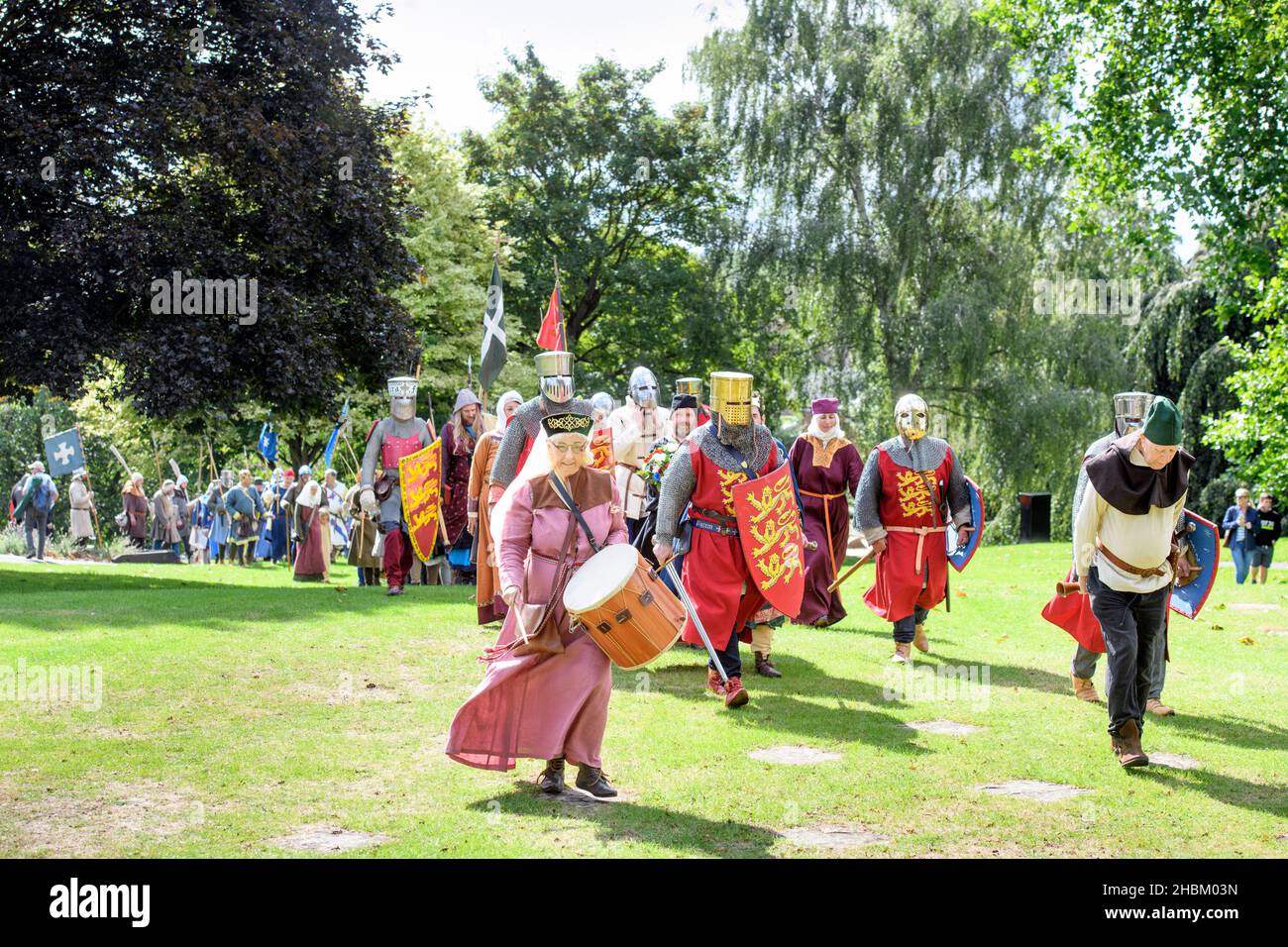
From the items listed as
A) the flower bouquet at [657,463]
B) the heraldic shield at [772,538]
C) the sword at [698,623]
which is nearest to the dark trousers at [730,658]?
the sword at [698,623]

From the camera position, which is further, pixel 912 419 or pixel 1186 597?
pixel 912 419

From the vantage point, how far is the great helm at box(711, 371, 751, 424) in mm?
9688

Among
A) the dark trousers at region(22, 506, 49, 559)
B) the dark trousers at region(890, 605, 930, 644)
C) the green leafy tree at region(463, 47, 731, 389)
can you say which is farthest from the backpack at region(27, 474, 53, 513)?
the dark trousers at region(890, 605, 930, 644)

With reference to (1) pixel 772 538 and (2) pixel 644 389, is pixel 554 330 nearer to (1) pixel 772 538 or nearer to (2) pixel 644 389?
(2) pixel 644 389

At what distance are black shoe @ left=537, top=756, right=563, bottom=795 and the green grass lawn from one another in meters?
0.07

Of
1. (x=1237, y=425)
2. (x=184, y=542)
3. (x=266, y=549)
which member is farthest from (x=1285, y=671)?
(x=184, y=542)

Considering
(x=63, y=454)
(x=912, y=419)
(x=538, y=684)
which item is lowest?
(x=538, y=684)

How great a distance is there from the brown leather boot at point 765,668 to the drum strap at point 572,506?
3858mm

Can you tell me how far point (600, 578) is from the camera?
6773 mm

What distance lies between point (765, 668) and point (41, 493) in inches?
797

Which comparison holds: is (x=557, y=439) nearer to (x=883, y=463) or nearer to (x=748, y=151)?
(x=883, y=463)

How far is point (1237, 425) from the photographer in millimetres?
22562

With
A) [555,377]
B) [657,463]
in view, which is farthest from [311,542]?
[555,377]

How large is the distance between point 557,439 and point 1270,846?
390 cm
